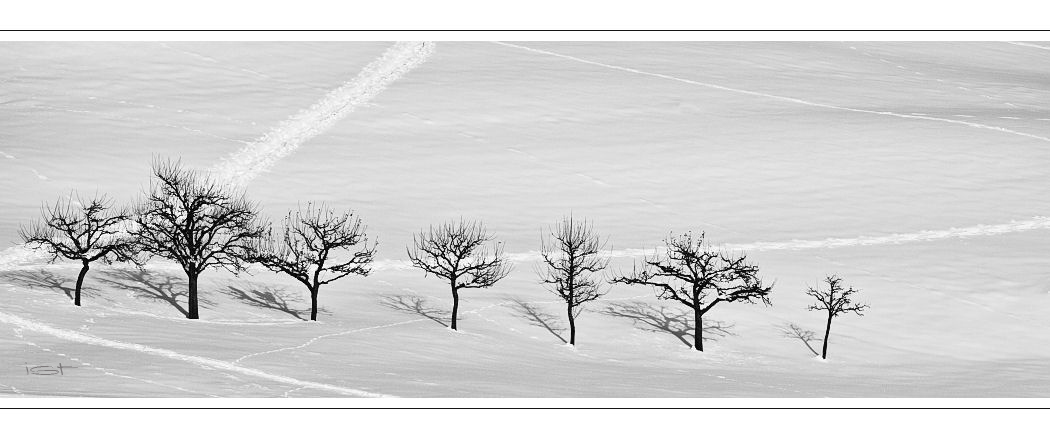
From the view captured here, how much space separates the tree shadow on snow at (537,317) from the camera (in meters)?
44.1

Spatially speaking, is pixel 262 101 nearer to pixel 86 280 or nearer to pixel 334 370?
pixel 86 280

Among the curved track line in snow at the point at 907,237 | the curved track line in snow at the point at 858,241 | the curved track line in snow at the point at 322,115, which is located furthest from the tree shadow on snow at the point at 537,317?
the curved track line in snow at the point at 322,115

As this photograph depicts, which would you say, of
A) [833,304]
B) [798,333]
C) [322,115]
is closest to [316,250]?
[798,333]

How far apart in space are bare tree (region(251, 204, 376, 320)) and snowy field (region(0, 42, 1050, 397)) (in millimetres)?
956

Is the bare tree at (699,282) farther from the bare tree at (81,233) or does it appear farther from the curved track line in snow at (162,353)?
the bare tree at (81,233)

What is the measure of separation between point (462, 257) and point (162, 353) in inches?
467

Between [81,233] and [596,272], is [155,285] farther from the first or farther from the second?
[596,272]

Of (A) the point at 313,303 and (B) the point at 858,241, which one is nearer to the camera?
(A) the point at 313,303

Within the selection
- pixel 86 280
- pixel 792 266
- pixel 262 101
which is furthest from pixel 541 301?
pixel 262 101

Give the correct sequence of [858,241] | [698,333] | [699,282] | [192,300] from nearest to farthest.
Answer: [192,300] < [698,333] < [699,282] < [858,241]

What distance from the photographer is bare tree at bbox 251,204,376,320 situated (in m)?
43.4

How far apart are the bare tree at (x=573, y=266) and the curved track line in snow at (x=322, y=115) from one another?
14.9 meters

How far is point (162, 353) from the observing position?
3659 centimetres

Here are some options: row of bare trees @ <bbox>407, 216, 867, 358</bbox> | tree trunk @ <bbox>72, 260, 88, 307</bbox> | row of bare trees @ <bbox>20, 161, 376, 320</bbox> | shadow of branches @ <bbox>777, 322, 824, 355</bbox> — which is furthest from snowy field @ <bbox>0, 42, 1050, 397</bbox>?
row of bare trees @ <bbox>20, 161, 376, 320</bbox>
